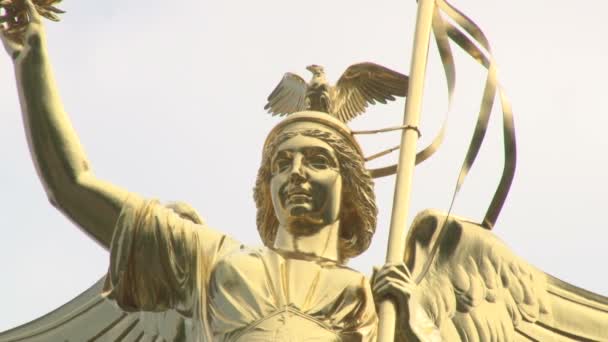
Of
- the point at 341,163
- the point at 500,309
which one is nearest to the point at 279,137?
the point at 341,163

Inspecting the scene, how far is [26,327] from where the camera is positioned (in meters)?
21.4

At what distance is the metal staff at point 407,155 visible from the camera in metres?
19.5

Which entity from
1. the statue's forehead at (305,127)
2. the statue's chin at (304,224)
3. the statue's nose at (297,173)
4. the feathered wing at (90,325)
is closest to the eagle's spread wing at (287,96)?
the statue's forehead at (305,127)

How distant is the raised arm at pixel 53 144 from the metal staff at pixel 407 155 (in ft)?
4.98

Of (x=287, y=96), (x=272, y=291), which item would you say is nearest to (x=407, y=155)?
(x=272, y=291)

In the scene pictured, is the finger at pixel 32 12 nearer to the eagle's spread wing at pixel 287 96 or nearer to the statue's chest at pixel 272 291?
the statue's chest at pixel 272 291

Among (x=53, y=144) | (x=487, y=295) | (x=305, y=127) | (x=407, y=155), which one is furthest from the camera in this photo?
(x=487, y=295)

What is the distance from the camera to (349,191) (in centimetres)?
2070

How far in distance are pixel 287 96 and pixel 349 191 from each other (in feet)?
3.78

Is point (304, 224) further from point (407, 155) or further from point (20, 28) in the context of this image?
point (20, 28)

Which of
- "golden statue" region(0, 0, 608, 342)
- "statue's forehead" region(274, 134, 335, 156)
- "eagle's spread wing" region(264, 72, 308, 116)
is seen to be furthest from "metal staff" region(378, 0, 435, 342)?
"eagle's spread wing" region(264, 72, 308, 116)

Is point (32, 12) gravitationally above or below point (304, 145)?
Answer: above

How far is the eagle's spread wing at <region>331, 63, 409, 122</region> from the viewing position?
21422 millimetres

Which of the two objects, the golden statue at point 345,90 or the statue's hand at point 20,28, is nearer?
the statue's hand at point 20,28
